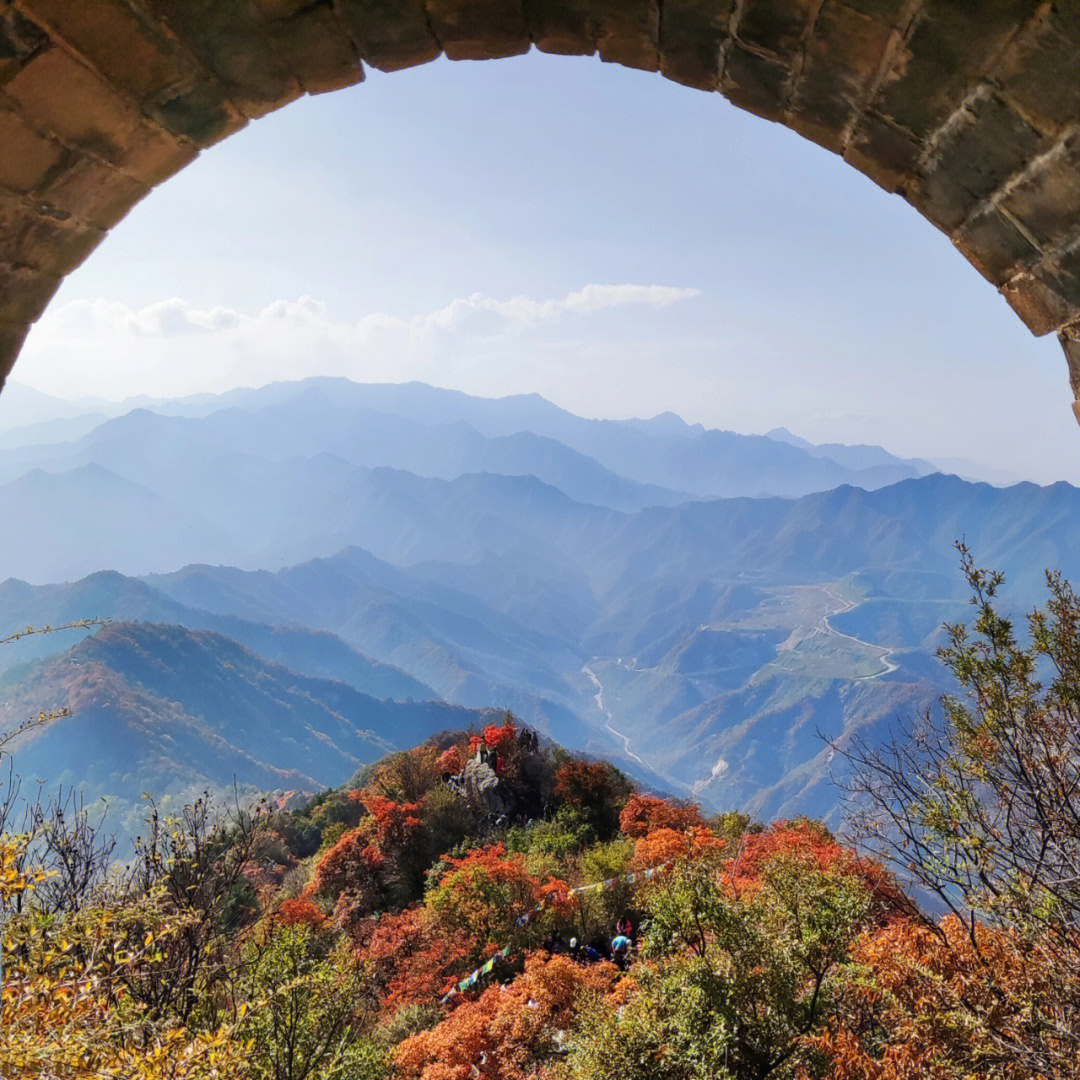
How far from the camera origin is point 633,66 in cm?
210

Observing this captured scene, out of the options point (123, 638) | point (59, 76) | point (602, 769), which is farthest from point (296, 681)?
point (59, 76)

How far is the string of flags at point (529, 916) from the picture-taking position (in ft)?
54.2

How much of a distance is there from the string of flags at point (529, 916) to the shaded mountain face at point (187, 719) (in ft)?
317

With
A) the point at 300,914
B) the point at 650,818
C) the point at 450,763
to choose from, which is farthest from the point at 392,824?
the point at 650,818

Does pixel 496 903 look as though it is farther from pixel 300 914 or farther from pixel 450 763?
pixel 450 763

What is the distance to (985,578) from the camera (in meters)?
11.4

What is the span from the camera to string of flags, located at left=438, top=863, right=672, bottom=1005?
16.5m

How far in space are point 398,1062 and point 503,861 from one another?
9177 mm

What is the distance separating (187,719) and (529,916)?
5466 inches

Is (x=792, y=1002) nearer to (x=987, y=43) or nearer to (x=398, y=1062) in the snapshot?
(x=398, y=1062)

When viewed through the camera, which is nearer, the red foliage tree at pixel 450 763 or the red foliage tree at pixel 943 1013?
the red foliage tree at pixel 943 1013

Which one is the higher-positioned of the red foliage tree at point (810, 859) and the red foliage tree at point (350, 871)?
the red foliage tree at point (810, 859)

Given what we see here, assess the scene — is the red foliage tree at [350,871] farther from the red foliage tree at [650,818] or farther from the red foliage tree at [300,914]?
the red foliage tree at [650,818]

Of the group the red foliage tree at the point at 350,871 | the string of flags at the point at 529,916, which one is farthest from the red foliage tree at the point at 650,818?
the red foliage tree at the point at 350,871
